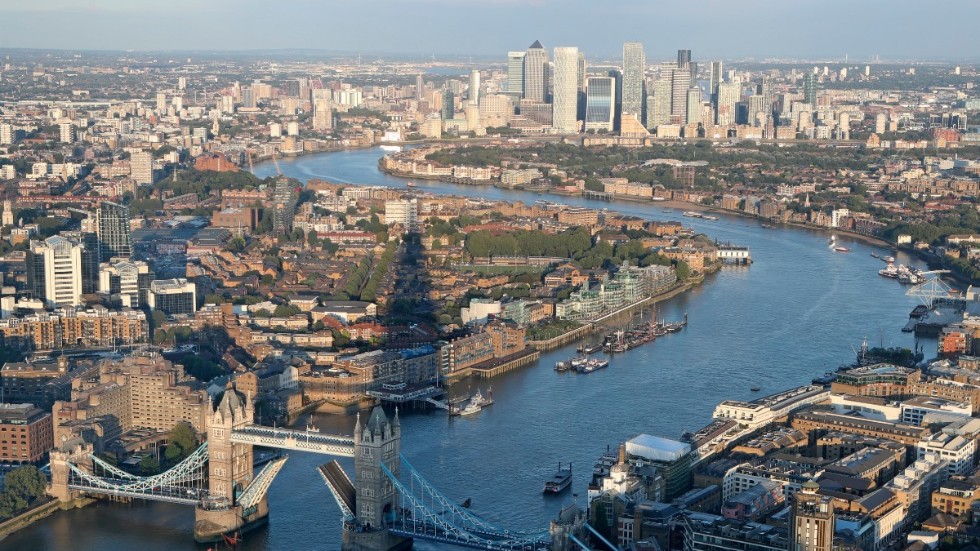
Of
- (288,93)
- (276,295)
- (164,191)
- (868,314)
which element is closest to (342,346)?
(276,295)

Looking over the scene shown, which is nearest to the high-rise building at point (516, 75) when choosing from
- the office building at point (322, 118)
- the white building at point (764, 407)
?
the office building at point (322, 118)

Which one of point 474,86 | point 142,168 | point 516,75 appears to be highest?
point 516,75

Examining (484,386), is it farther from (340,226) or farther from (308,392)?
(340,226)

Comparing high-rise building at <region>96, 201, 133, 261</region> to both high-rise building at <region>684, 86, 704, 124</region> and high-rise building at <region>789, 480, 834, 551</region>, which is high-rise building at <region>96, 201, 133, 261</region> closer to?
high-rise building at <region>789, 480, 834, 551</region>

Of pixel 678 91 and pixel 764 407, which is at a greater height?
pixel 678 91

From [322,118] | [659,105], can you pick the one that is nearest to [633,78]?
[659,105]

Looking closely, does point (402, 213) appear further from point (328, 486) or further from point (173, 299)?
point (328, 486)

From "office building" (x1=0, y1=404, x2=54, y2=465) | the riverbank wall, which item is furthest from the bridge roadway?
"office building" (x1=0, y1=404, x2=54, y2=465)
